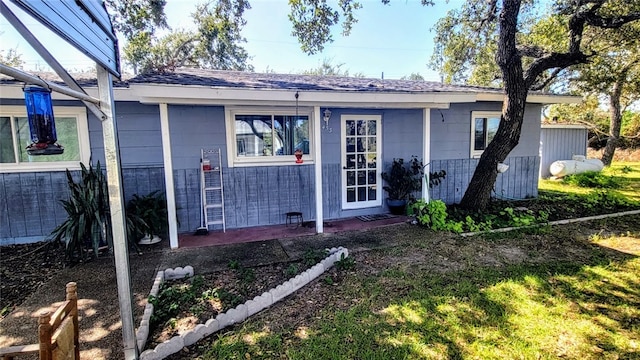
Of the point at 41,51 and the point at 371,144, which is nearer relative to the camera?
the point at 41,51

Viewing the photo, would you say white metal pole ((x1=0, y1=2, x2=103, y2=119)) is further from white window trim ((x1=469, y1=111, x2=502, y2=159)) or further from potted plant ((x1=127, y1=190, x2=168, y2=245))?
white window trim ((x1=469, y1=111, x2=502, y2=159))

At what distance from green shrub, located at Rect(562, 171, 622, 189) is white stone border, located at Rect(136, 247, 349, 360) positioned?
32.3 feet

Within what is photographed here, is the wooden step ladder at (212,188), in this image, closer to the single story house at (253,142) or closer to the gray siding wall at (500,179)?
the single story house at (253,142)

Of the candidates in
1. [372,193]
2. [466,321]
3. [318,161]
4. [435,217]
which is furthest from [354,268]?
[372,193]

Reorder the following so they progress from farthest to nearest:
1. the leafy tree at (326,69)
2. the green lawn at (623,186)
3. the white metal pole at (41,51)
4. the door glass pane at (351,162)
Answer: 1. the leafy tree at (326,69)
2. the green lawn at (623,186)
3. the door glass pane at (351,162)
4. the white metal pole at (41,51)

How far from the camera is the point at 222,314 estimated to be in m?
2.79

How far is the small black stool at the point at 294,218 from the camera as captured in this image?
5.86m

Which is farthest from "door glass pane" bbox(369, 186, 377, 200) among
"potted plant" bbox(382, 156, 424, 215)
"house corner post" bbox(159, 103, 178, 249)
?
"house corner post" bbox(159, 103, 178, 249)

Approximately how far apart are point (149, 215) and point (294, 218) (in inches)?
97.7

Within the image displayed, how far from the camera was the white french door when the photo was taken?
621 cm

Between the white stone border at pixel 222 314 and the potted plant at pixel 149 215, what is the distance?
1278mm

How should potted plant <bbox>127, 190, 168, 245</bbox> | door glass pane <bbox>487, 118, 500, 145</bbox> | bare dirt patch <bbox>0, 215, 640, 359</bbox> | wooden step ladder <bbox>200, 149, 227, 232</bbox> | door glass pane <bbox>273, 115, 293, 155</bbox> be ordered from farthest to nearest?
1. door glass pane <bbox>487, 118, 500, 145</bbox>
2. door glass pane <bbox>273, 115, 293, 155</bbox>
3. wooden step ladder <bbox>200, 149, 227, 232</bbox>
4. potted plant <bbox>127, 190, 168, 245</bbox>
5. bare dirt patch <bbox>0, 215, 640, 359</bbox>

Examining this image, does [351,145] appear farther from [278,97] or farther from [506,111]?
[506,111]

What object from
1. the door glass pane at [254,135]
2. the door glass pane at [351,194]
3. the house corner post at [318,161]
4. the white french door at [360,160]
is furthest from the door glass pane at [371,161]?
the door glass pane at [254,135]
